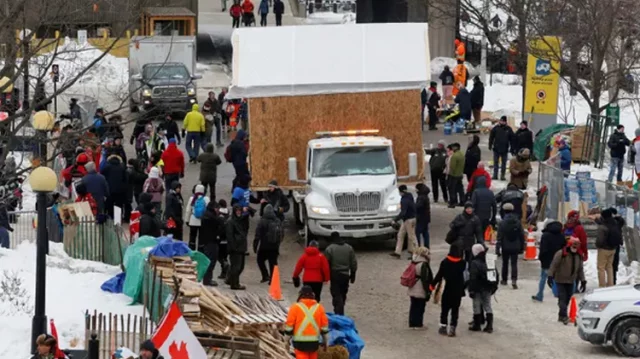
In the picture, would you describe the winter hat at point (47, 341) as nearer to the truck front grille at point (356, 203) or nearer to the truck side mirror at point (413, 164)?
the truck front grille at point (356, 203)

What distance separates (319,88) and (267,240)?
224 inches

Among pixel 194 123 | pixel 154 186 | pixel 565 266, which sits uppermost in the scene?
pixel 194 123

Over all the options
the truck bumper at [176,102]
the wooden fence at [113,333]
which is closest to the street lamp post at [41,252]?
the wooden fence at [113,333]

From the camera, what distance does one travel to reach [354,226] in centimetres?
2866

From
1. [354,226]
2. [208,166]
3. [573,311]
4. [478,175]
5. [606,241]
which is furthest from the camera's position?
[208,166]

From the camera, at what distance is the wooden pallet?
64.6 feet

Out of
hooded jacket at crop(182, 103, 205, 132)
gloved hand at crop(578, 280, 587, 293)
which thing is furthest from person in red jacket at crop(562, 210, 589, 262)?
hooded jacket at crop(182, 103, 205, 132)

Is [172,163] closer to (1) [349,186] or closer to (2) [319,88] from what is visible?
(2) [319,88]

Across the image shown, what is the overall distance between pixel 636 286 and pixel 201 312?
21.0 ft

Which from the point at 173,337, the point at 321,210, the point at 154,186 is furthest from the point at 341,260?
the point at 154,186

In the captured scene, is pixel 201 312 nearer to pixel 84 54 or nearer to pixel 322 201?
pixel 322 201

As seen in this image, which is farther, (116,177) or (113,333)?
(116,177)

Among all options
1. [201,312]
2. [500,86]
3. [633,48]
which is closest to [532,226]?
[201,312]

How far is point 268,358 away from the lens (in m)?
19.2
